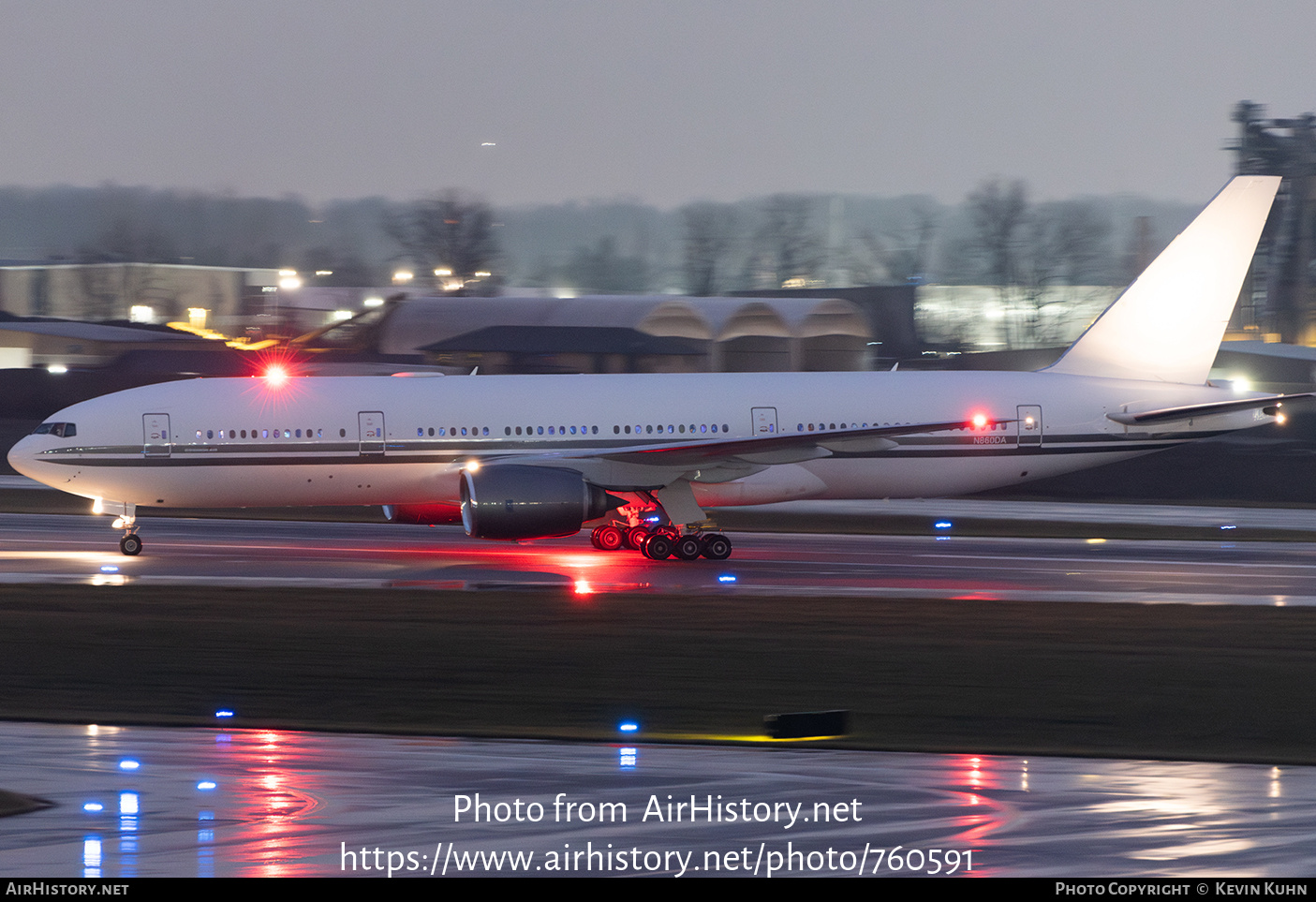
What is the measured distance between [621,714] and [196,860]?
6003mm

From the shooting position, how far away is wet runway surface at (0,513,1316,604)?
25.3 m

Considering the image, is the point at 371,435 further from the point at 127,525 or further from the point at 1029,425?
the point at 1029,425

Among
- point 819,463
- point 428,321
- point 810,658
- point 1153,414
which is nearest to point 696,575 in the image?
point 819,463

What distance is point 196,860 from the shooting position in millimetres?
8820

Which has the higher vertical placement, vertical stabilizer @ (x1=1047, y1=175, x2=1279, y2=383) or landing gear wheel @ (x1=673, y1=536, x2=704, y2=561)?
vertical stabilizer @ (x1=1047, y1=175, x2=1279, y2=383)

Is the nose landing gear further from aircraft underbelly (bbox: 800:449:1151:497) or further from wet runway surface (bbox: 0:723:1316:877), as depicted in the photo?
wet runway surface (bbox: 0:723:1316:877)

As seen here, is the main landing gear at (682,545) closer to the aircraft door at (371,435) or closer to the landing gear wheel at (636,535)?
the landing gear wheel at (636,535)

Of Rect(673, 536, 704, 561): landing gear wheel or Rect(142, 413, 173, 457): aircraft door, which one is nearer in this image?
Rect(142, 413, 173, 457): aircraft door

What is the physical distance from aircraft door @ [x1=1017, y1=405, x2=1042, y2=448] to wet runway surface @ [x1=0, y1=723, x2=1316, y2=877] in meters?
20.6

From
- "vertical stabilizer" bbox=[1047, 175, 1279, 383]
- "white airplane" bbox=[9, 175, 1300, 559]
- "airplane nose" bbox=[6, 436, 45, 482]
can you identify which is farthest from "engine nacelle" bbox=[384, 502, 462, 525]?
"vertical stabilizer" bbox=[1047, 175, 1279, 383]

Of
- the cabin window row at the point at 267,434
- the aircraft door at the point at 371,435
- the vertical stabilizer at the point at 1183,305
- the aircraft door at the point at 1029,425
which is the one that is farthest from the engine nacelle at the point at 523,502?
the vertical stabilizer at the point at 1183,305

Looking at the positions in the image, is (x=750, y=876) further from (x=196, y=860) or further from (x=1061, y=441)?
(x=1061, y=441)

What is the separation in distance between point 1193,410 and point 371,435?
1785cm

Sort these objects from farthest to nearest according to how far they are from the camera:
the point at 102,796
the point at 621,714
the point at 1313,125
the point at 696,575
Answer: the point at 1313,125, the point at 696,575, the point at 621,714, the point at 102,796
